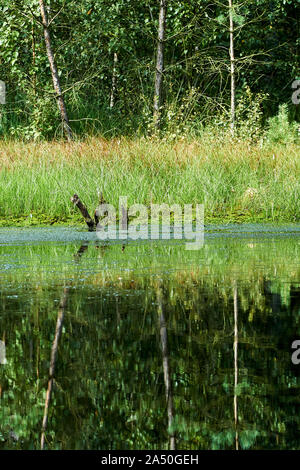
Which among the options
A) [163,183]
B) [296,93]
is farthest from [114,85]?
[163,183]

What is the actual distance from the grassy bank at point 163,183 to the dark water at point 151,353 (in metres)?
3.89

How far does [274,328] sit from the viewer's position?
481 centimetres

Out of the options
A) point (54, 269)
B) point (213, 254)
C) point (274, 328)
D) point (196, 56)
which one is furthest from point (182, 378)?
point (196, 56)

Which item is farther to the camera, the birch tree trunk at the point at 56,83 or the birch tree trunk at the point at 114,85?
the birch tree trunk at the point at 114,85

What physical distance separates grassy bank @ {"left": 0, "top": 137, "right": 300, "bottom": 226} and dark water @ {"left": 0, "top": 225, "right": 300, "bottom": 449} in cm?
389

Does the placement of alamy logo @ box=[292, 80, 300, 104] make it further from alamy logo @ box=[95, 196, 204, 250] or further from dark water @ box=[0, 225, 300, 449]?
dark water @ box=[0, 225, 300, 449]

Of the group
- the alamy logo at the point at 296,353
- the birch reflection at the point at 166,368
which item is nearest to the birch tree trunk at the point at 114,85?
the birch reflection at the point at 166,368

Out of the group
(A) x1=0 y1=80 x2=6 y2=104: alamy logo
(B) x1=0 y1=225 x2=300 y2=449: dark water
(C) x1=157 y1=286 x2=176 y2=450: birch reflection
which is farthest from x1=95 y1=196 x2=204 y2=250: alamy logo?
(A) x1=0 y1=80 x2=6 y2=104: alamy logo

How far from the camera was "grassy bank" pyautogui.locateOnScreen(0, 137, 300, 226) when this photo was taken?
11.6 m

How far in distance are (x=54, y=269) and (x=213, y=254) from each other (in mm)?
1701

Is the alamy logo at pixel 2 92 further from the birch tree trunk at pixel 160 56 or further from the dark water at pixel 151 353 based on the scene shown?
the dark water at pixel 151 353

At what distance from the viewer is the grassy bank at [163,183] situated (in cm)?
1162

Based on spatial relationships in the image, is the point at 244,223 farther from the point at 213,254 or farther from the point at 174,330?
the point at 174,330

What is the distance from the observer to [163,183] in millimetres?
11977
